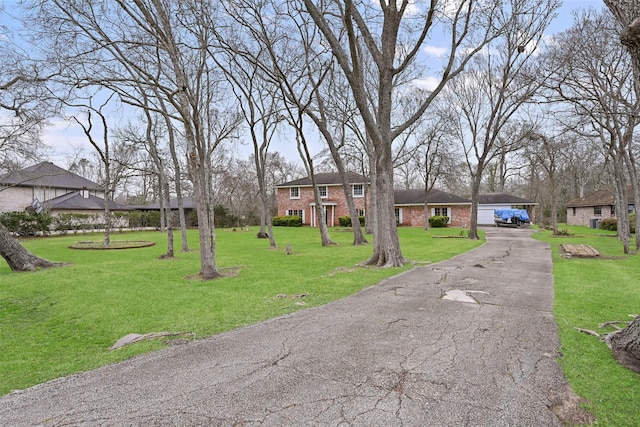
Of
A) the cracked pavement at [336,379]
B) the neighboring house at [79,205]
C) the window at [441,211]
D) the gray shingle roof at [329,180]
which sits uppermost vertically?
the gray shingle roof at [329,180]

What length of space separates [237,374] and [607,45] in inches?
652

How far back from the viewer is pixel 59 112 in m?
11.2

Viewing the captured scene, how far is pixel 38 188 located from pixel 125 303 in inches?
1449

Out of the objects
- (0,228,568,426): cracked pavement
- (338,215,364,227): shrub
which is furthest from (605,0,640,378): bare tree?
(338,215,364,227): shrub

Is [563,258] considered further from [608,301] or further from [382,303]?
[382,303]

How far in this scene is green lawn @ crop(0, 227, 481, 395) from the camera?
4.18 m

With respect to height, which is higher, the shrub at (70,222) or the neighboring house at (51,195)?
the neighboring house at (51,195)

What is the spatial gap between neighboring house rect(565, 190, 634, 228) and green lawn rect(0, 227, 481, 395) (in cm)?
3132

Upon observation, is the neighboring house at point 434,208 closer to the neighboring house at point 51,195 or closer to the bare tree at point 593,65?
the bare tree at point 593,65

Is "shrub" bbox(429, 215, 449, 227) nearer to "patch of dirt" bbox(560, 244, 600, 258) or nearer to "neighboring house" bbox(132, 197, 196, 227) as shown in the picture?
"patch of dirt" bbox(560, 244, 600, 258)

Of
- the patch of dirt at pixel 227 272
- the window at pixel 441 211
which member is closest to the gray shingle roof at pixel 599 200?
the window at pixel 441 211

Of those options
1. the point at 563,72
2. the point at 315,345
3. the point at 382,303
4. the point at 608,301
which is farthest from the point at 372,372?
the point at 563,72

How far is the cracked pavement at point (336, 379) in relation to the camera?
2572mm

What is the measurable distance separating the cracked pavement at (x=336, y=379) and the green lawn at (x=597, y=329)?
0.19m
